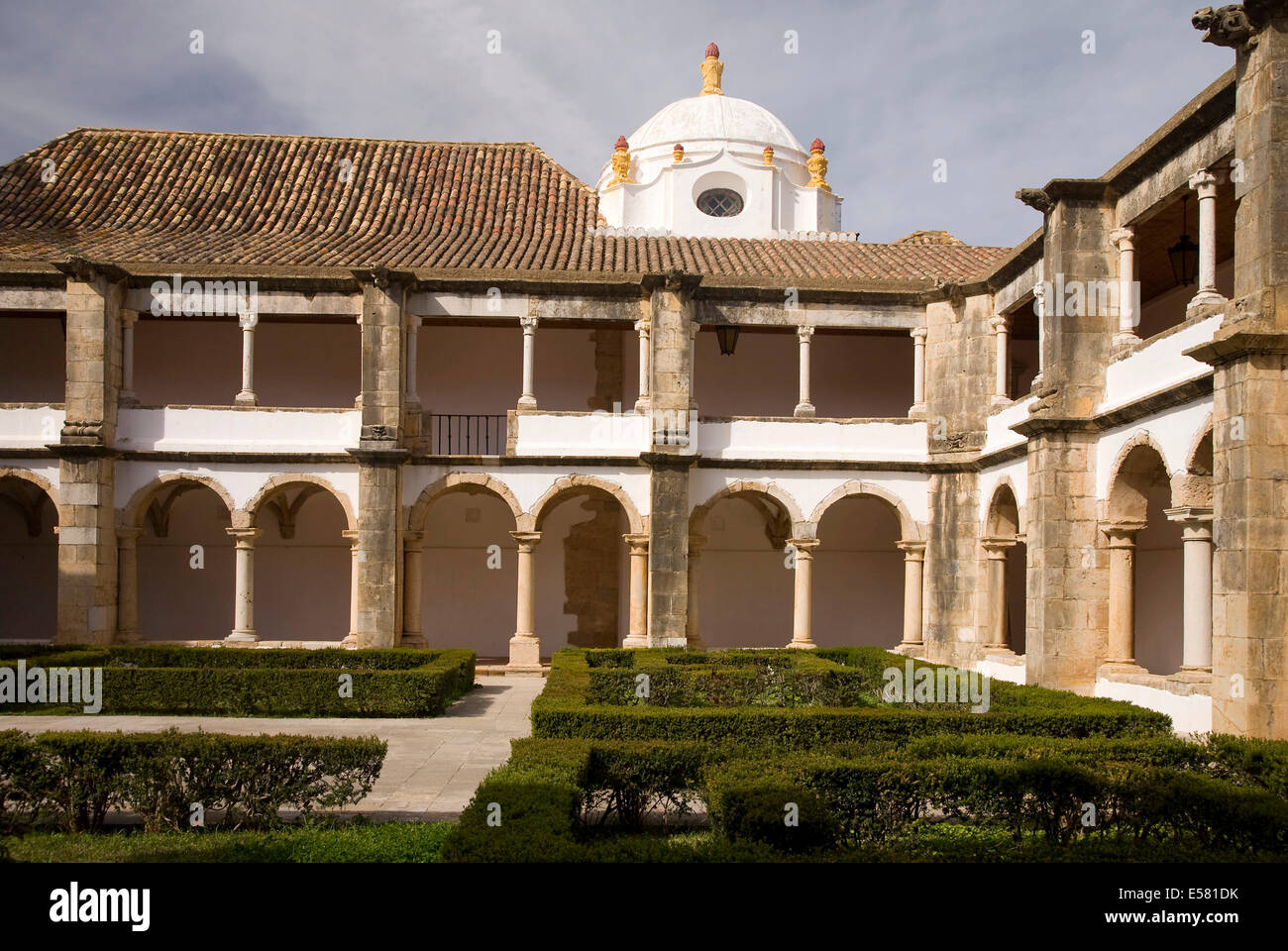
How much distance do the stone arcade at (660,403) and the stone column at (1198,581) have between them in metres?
0.04

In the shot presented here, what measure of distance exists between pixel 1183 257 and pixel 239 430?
1423 centimetres

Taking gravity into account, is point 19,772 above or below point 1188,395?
below

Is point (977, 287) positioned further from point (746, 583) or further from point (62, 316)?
point (62, 316)

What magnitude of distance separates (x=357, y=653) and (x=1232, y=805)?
11.5m

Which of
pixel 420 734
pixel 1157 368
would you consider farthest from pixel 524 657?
pixel 1157 368

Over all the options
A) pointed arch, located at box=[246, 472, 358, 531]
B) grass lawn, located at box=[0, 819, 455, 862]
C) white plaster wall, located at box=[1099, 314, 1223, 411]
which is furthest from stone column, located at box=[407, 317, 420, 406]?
grass lawn, located at box=[0, 819, 455, 862]

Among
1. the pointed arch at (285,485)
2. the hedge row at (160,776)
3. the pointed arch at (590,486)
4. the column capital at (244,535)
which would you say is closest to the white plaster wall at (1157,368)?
the pointed arch at (590,486)

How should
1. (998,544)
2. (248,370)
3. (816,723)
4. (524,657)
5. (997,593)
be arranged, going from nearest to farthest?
(816,723)
(997,593)
(998,544)
(524,657)
(248,370)

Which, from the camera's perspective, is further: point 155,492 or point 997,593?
point 155,492

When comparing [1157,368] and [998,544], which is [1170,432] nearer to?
[1157,368]

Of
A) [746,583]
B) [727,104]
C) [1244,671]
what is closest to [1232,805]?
[1244,671]

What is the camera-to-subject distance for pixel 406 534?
18.4 meters

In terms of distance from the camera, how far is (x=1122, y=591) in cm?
1331

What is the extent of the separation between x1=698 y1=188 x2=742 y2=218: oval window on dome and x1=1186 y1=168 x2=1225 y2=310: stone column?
13.2m
